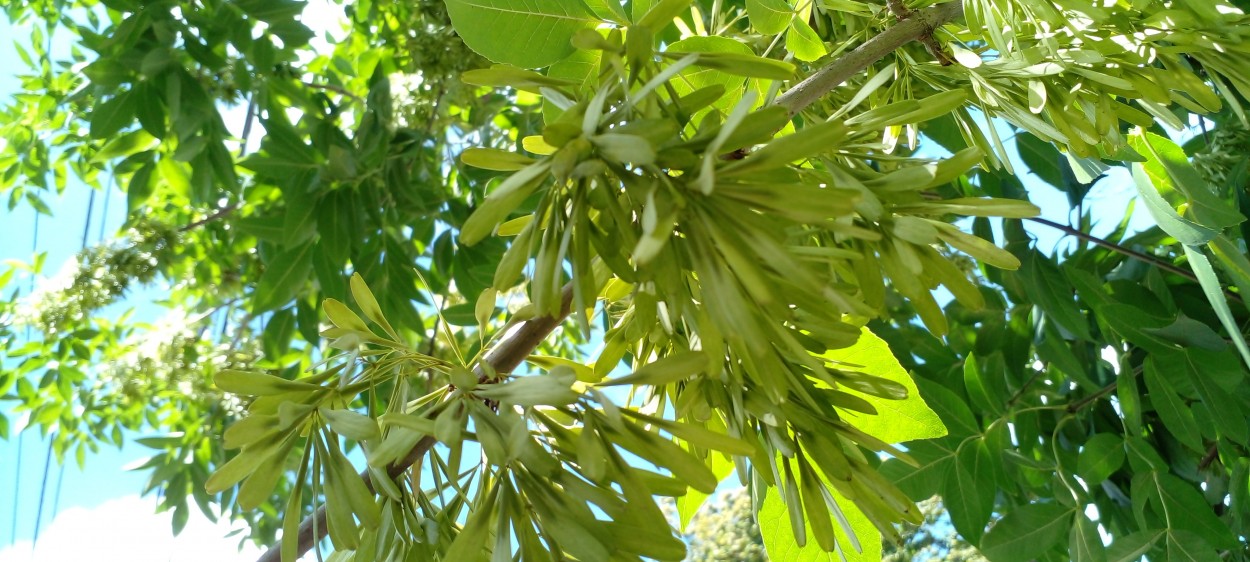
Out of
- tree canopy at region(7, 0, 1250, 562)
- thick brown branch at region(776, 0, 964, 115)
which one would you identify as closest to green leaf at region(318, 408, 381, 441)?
tree canopy at region(7, 0, 1250, 562)

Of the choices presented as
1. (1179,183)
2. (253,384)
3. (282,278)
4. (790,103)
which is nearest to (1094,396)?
(1179,183)

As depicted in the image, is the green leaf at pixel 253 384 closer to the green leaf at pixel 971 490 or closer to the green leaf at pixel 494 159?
the green leaf at pixel 494 159

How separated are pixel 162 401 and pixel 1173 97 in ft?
5.36

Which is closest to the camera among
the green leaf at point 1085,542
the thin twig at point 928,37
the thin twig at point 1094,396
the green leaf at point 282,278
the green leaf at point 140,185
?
the thin twig at point 928,37

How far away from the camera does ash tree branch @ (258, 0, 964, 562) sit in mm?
265

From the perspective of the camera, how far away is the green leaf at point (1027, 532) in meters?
0.55

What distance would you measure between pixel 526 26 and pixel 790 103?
0.10 metres

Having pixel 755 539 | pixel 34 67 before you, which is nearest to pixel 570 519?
pixel 34 67

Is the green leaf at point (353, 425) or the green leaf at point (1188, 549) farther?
the green leaf at point (1188, 549)

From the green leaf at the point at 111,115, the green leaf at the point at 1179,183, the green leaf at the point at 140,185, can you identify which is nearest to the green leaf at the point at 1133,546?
the green leaf at the point at 1179,183

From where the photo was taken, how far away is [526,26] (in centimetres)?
32

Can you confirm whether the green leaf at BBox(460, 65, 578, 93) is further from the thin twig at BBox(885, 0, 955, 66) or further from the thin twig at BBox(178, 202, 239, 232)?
the thin twig at BBox(178, 202, 239, 232)

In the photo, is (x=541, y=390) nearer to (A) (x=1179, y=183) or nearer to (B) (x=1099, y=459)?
(A) (x=1179, y=183)

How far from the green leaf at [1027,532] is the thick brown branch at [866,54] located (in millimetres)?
347
